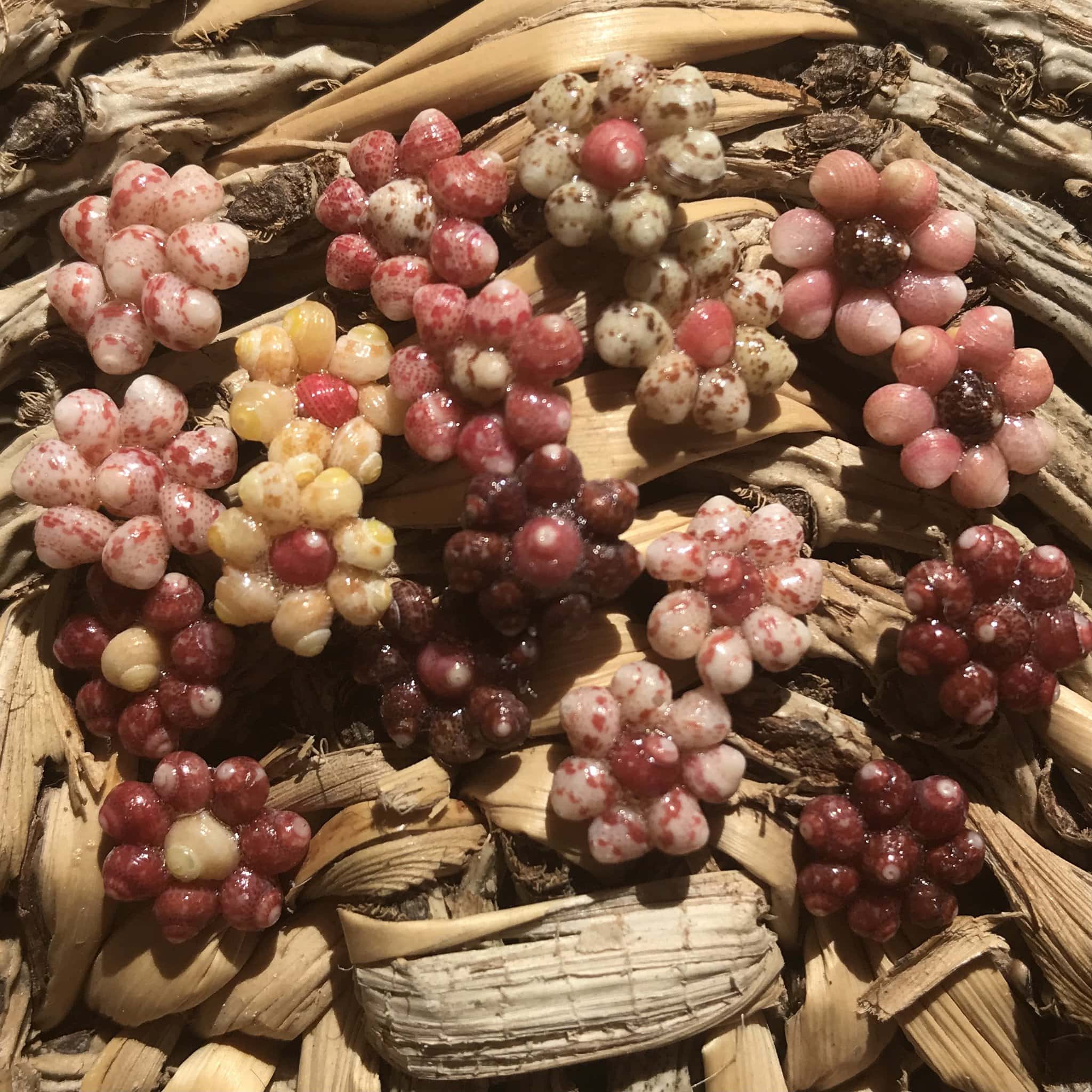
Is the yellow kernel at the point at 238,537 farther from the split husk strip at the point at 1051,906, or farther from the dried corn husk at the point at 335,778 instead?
the split husk strip at the point at 1051,906

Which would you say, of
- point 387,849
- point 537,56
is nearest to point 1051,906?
point 387,849

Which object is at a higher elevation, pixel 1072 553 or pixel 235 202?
pixel 235 202

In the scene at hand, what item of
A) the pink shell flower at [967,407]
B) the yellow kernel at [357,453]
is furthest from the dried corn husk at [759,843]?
the yellow kernel at [357,453]

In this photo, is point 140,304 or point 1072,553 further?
point 1072,553

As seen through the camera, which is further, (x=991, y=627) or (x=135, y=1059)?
(x=135, y=1059)

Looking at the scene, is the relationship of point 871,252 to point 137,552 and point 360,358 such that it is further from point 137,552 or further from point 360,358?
point 137,552

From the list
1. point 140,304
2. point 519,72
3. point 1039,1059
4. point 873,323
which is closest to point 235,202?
point 140,304

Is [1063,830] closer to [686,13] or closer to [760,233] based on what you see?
[760,233]
